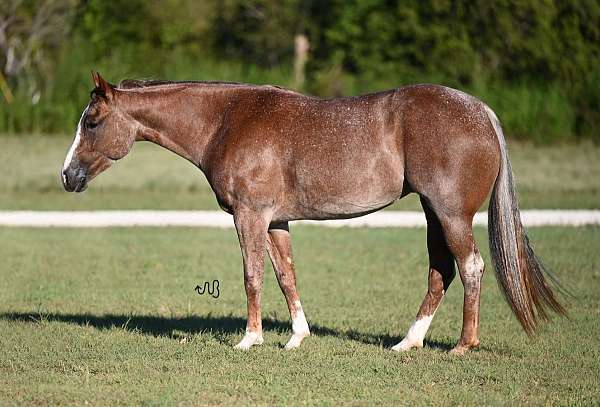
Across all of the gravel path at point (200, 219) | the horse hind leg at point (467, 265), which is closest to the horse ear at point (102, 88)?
the horse hind leg at point (467, 265)

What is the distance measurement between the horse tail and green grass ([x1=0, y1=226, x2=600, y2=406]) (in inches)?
17.0

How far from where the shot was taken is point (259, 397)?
22.4 feet

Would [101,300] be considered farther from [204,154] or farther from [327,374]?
[327,374]

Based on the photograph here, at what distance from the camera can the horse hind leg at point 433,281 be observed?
828 centimetres

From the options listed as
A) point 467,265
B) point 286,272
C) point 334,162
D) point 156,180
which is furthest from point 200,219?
point 467,265

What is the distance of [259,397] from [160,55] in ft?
83.1

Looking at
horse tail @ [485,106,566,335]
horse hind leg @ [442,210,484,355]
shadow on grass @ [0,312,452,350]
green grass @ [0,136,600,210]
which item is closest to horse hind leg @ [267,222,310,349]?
shadow on grass @ [0,312,452,350]

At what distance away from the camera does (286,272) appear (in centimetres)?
859

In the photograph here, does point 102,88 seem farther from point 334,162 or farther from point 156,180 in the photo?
point 156,180

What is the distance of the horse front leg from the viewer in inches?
324

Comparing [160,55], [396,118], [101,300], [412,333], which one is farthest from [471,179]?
[160,55]

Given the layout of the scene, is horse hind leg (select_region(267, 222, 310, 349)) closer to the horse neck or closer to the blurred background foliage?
the horse neck

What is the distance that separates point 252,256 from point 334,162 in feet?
3.38

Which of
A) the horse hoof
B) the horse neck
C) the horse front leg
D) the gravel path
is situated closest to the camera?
the horse front leg
